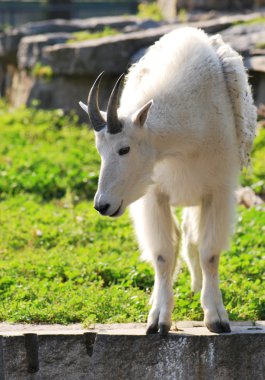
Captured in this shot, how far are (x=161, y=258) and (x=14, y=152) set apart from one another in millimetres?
5262

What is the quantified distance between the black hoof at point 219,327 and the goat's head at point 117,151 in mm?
957

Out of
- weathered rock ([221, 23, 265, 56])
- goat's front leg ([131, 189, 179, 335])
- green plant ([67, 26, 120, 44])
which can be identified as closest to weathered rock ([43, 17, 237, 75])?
weathered rock ([221, 23, 265, 56])

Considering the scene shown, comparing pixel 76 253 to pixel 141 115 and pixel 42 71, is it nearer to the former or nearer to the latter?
pixel 141 115

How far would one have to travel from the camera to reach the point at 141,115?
5113 mm

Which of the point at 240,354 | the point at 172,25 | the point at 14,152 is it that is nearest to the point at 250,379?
the point at 240,354

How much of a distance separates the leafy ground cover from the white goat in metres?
0.45

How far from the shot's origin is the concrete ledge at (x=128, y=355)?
5.38m

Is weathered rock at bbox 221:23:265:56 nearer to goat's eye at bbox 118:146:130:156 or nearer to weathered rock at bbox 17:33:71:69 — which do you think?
weathered rock at bbox 17:33:71:69

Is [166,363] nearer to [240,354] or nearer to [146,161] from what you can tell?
[240,354]

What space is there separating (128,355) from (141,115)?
1.42 metres

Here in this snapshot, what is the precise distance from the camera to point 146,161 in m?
5.27

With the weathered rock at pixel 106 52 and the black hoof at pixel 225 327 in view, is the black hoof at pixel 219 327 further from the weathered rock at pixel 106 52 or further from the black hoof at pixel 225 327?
the weathered rock at pixel 106 52

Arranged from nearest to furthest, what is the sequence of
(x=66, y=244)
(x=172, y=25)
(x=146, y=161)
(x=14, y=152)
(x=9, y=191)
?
(x=146, y=161) < (x=66, y=244) < (x=9, y=191) < (x=14, y=152) < (x=172, y=25)

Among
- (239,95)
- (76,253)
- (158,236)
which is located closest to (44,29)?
(76,253)
